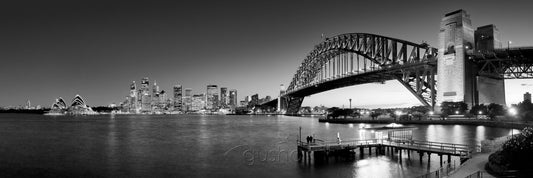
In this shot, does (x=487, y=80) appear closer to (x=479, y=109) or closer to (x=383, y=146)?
(x=479, y=109)

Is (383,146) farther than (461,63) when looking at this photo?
No

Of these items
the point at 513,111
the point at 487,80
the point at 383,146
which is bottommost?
the point at 383,146

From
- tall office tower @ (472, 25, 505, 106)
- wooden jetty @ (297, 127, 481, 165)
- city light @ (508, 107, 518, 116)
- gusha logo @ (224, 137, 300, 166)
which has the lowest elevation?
gusha logo @ (224, 137, 300, 166)

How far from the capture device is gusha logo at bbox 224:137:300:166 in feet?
119

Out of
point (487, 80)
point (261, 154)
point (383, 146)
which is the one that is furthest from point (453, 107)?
point (261, 154)

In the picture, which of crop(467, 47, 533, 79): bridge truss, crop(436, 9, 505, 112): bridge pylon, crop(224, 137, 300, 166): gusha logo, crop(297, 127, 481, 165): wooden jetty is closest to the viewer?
crop(297, 127, 481, 165): wooden jetty

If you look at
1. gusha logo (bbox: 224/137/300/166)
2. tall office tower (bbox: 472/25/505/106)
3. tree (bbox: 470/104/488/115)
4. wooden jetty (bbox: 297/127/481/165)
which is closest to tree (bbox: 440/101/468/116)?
tree (bbox: 470/104/488/115)

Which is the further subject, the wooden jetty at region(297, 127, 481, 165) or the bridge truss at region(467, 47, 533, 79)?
the bridge truss at region(467, 47, 533, 79)

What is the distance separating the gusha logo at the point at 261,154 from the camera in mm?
36250

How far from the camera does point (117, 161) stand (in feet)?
126

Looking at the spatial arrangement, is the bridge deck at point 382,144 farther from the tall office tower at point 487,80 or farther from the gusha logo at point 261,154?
the tall office tower at point 487,80

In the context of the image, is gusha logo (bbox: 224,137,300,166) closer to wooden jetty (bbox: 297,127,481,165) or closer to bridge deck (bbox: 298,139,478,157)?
wooden jetty (bbox: 297,127,481,165)

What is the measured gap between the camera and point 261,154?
4188 centimetres

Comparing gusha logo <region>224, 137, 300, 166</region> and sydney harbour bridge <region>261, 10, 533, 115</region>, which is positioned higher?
sydney harbour bridge <region>261, 10, 533, 115</region>
